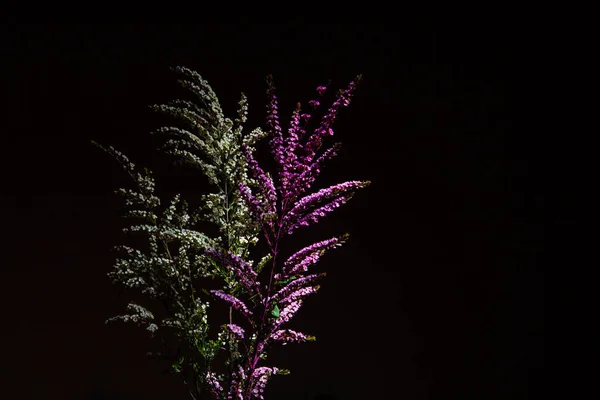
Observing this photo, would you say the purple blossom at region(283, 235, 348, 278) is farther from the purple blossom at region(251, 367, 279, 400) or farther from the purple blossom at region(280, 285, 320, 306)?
the purple blossom at region(251, 367, 279, 400)

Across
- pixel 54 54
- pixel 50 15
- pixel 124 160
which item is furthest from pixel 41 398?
pixel 50 15

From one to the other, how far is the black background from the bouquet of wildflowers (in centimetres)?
85

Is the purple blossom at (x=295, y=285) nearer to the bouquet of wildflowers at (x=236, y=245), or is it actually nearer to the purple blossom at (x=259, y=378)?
the bouquet of wildflowers at (x=236, y=245)

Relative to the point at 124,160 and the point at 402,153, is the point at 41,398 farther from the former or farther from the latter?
the point at 402,153

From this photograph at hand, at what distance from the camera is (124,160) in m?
1.70

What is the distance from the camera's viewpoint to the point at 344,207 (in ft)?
Answer: 8.95

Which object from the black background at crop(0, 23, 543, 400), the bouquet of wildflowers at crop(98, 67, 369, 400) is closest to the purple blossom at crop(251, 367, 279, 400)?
the bouquet of wildflowers at crop(98, 67, 369, 400)

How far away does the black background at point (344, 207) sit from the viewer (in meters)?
2.42

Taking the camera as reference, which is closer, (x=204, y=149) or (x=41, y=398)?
(x=204, y=149)

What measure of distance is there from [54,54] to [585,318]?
2.56 metres

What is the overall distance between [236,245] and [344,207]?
3.56 feet

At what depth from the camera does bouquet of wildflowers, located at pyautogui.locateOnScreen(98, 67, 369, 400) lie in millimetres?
A: 1418

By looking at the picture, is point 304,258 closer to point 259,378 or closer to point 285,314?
point 285,314

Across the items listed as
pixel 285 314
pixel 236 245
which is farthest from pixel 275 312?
pixel 236 245
